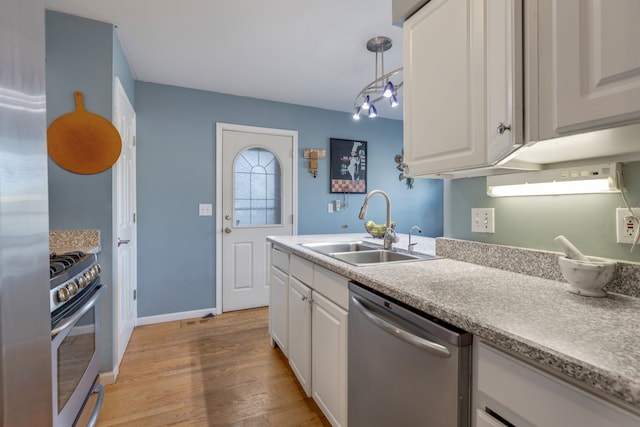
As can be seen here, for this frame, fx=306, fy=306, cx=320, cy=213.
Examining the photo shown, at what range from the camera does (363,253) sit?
189 cm

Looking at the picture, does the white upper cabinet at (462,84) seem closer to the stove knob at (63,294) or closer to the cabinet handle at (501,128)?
the cabinet handle at (501,128)

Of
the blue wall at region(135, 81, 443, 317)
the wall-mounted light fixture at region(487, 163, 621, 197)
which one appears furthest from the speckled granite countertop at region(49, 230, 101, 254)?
the wall-mounted light fixture at region(487, 163, 621, 197)

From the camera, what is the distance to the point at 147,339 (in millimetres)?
2648

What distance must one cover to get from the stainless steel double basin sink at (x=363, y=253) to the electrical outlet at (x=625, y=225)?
71 centimetres

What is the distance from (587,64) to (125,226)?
109 inches

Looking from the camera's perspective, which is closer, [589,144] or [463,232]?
[589,144]

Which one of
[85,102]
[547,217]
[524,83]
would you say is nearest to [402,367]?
[547,217]

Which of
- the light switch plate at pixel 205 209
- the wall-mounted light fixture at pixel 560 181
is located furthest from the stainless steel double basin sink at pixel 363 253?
the light switch plate at pixel 205 209

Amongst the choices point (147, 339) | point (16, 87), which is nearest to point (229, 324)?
point (147, 339)

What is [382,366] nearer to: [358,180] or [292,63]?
[292,63]

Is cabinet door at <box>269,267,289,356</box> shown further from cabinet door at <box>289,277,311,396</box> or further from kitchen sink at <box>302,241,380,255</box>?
kitchen sink at <box>302,241,380,255</box>

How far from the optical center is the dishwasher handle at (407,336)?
813mm

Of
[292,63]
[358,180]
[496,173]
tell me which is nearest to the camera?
[496,173]

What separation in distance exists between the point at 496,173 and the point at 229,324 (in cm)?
265
